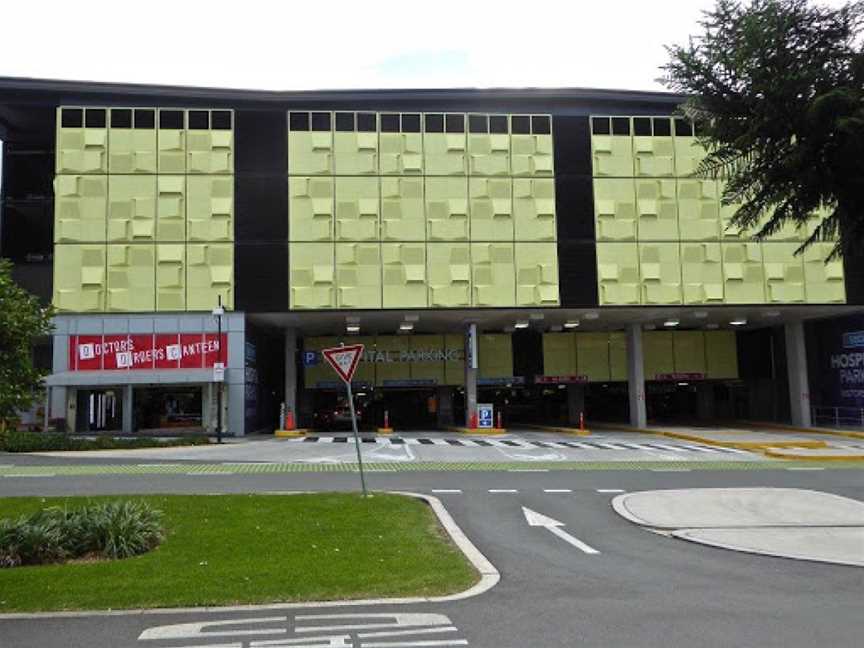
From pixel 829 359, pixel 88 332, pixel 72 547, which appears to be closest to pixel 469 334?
pixel 88 332

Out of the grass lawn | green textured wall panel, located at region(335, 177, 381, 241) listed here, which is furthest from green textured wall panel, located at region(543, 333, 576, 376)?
the grass lawn

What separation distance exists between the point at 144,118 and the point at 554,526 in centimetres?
2770

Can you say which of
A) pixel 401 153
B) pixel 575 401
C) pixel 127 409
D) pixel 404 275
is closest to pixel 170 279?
pixel 127 409

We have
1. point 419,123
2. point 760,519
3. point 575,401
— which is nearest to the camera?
point 760,519

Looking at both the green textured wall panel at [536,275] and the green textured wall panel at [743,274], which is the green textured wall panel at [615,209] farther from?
the green textured wall panel at [743,274]

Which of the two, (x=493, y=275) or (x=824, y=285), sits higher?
(x=493, y=275)

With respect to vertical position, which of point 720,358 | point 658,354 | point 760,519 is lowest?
point 760,519

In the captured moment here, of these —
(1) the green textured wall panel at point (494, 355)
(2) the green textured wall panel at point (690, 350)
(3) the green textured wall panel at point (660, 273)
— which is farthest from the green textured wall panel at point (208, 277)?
(2) the green textured wall panel at point (690, 350)

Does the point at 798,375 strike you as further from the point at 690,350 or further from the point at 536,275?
the point at 536,275

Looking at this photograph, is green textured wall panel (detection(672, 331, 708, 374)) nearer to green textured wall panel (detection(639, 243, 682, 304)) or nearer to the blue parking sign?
green textured wall panel (detection(639, 243, 682, 304))

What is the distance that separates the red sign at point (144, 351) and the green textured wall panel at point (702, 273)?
20.0 metres

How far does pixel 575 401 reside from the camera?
44.5m

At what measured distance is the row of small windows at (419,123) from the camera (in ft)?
110

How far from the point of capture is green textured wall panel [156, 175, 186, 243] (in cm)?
3228
